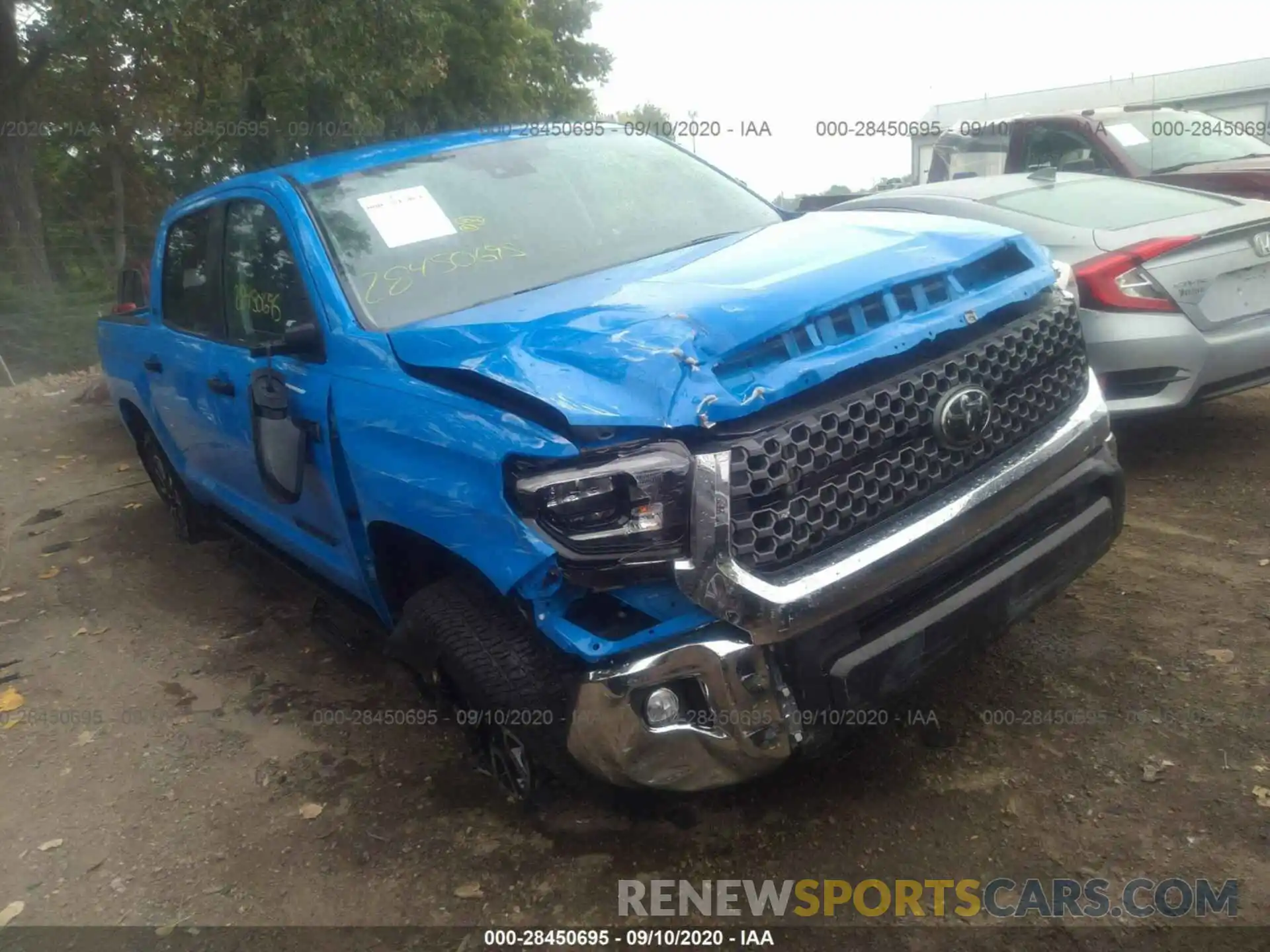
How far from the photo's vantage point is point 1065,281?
10.0 ft

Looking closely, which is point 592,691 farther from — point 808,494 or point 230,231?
point 230,231

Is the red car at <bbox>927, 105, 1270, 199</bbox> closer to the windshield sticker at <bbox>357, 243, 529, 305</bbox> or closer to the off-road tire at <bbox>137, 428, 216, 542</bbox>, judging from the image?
the windshield sticker at <bbox>357, 243, 529, 305</bbox>

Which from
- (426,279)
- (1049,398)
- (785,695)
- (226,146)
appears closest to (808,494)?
(785,695)

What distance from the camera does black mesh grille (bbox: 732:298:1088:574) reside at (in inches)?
88.7

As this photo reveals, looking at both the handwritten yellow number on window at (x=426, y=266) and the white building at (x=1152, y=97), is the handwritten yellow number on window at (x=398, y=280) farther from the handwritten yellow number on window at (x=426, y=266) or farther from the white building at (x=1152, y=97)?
the white building at (x=1152, y=97)

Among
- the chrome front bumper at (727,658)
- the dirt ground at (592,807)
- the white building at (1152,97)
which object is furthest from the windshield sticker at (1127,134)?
the white building at (1152,97)

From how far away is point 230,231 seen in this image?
154 inches

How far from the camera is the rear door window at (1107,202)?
488 centimetres

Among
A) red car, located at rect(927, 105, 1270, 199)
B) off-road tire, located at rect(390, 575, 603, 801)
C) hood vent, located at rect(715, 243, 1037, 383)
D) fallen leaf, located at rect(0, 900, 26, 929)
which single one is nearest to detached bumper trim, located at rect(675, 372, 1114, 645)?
hood vent, located at rect(715, 243, 1037, 383)

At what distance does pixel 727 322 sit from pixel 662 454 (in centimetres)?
36

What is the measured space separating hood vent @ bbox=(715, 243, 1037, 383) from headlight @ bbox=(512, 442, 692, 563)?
259mm

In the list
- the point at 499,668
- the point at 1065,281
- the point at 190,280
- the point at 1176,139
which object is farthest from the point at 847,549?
the point at 1176,139

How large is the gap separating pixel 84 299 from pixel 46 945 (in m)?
14.1

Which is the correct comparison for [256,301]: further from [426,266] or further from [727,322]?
[727,322]
